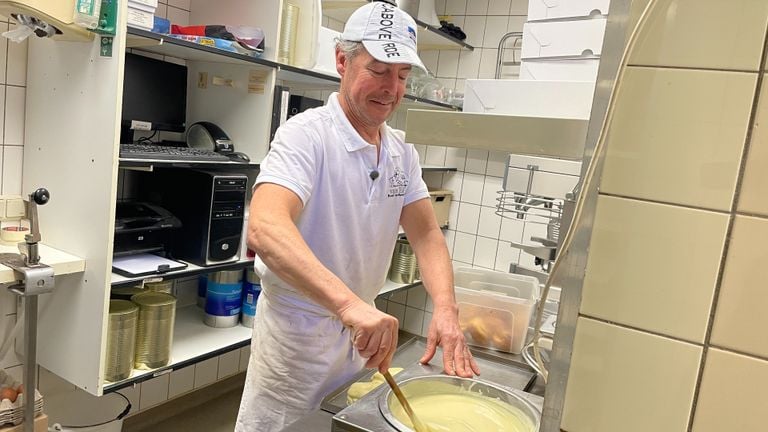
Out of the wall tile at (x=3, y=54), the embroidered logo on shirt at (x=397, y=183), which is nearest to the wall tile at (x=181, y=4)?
the wall tile at (x=3, y=54)

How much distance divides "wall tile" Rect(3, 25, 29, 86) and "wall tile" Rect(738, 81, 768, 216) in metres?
2.29

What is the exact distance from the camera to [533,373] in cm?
127

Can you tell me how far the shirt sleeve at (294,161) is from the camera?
1.35 meters

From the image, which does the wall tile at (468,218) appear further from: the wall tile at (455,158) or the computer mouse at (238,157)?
the computer mouse at (238,157)

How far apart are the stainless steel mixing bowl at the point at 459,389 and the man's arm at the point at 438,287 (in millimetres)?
32

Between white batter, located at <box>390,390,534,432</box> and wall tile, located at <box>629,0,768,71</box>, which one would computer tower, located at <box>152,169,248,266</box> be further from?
wall tile, located at <box>629,0,768,71</box>

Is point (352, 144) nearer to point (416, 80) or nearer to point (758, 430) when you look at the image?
point (758, 430)

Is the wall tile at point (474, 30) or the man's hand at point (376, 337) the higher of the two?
the wall tile at point (474, 30)

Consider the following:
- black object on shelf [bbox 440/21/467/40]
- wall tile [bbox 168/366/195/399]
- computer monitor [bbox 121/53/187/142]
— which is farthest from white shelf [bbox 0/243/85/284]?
black object on shelf [bbox 440/21/467/40]

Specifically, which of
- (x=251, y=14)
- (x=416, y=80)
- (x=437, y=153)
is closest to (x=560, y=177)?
(x=251, y=14)

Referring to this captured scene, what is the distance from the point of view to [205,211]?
2232mm

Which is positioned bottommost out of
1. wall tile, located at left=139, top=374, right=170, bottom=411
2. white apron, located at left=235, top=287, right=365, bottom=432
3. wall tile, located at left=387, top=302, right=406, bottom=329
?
wall tile, located at left=139, top=374, right=170, bottom=411

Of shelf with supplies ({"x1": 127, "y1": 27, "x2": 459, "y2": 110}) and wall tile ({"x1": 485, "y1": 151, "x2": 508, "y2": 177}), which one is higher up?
shelf with supplies ({"x1": 127, "y1": 27, "x2": 459, "y2": 110})

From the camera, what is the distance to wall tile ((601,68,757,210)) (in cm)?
54
